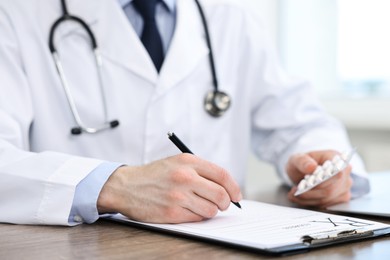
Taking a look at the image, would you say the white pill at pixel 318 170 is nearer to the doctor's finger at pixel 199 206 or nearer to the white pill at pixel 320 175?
the white pill at pixel 320 175

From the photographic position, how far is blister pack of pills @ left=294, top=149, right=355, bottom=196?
105cm

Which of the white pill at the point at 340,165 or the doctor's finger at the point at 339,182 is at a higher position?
the white pill at the point at 340,165

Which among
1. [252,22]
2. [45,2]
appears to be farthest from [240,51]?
[45,2]

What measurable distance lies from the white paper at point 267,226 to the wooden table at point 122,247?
0.06 ft

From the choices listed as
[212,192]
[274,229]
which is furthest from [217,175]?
[274,229]

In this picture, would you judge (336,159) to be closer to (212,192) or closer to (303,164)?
(303,164)

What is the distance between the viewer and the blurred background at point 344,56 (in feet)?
6.93

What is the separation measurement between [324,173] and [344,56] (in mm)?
1397

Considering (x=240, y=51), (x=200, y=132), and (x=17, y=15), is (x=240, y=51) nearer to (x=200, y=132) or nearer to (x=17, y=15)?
(x=200, y=132)

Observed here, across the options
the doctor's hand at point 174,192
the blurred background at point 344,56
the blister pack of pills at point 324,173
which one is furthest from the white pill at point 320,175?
the blurred background at point 344,56

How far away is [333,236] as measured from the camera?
0.74 meters

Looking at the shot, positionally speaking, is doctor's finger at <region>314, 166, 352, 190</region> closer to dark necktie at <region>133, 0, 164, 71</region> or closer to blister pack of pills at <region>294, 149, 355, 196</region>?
blister pack of pills at <region>294, 149, 355, 196</region>

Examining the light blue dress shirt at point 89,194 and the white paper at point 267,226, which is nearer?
the white paper at point 267,226

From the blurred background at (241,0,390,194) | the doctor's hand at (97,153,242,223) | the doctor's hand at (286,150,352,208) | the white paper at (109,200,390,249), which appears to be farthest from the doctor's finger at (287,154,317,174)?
the blurred background at (241,0,390,194)
